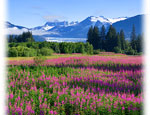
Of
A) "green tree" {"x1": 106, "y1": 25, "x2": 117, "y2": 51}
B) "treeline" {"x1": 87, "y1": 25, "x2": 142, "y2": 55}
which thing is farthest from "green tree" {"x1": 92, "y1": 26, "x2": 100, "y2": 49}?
"green tree" {"x1": 106, "y1": 25, "x2": 117, "y2": 51}

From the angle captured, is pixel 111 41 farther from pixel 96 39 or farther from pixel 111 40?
pixel 96 39

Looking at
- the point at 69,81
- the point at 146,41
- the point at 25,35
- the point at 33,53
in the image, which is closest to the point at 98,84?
the point at 69,81

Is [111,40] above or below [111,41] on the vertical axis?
above

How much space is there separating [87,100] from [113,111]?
2.22ft

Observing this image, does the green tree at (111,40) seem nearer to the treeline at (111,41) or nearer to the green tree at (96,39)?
the treeline at (111,41)

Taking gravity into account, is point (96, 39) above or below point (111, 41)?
above

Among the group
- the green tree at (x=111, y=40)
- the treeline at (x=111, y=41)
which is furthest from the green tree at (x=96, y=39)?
the green tree at (x=111, y=40)

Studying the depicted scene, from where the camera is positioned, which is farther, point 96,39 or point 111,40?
point 96,39

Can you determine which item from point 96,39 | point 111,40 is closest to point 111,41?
point 111,40

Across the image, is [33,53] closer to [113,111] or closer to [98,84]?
[98,84]

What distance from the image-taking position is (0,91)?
2.47m

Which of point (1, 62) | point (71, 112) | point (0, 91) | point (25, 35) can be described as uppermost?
point (25, 35)

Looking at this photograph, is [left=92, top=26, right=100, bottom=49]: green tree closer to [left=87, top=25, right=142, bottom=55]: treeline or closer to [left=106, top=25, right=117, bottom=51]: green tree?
[left=87, top=25, right=142, bottom=55]: treeline

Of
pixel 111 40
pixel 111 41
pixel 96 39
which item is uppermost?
pixel 96 39
